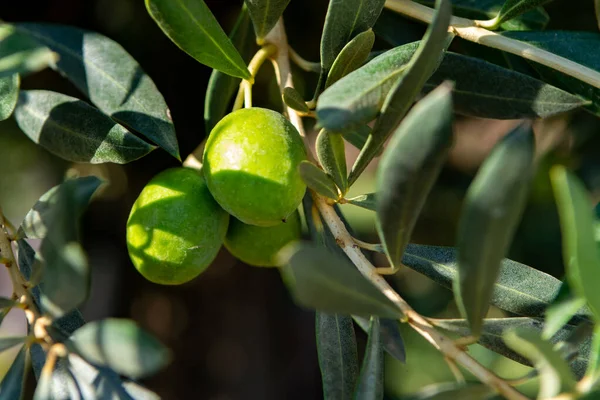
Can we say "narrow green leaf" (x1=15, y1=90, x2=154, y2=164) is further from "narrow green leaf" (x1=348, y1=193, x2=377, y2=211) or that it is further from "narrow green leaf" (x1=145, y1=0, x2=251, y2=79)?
"narrow green leaf" (x1=348, y1=193, x2=377, y2=211)

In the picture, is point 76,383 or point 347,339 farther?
point 347,339

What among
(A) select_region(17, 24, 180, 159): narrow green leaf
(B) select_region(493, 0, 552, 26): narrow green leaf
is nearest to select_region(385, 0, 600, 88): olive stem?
(B) select_region(493, 0, 552, 26): narrow green leaf

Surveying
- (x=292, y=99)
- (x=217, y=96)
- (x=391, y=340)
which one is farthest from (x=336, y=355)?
(x=217, y=96)

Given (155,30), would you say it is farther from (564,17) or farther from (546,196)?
(546,196)

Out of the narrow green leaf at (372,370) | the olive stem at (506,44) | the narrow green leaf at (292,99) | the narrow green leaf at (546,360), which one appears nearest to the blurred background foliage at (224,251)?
the olive stem at (506,44)

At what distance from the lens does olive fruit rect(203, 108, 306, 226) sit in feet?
2.72

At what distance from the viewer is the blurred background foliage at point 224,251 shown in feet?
5.38

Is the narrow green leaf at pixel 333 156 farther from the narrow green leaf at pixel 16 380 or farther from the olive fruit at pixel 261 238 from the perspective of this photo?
the narrow green leaf at pixel 16 380

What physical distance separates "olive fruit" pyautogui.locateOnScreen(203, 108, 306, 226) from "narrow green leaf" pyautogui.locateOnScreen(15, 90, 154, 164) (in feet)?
0.38

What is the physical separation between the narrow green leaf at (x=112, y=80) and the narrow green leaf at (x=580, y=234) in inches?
21.2

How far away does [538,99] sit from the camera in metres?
1.00

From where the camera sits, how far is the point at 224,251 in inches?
75.6

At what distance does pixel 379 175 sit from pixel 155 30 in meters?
1.17

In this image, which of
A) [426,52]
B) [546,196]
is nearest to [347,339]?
[426,52]
